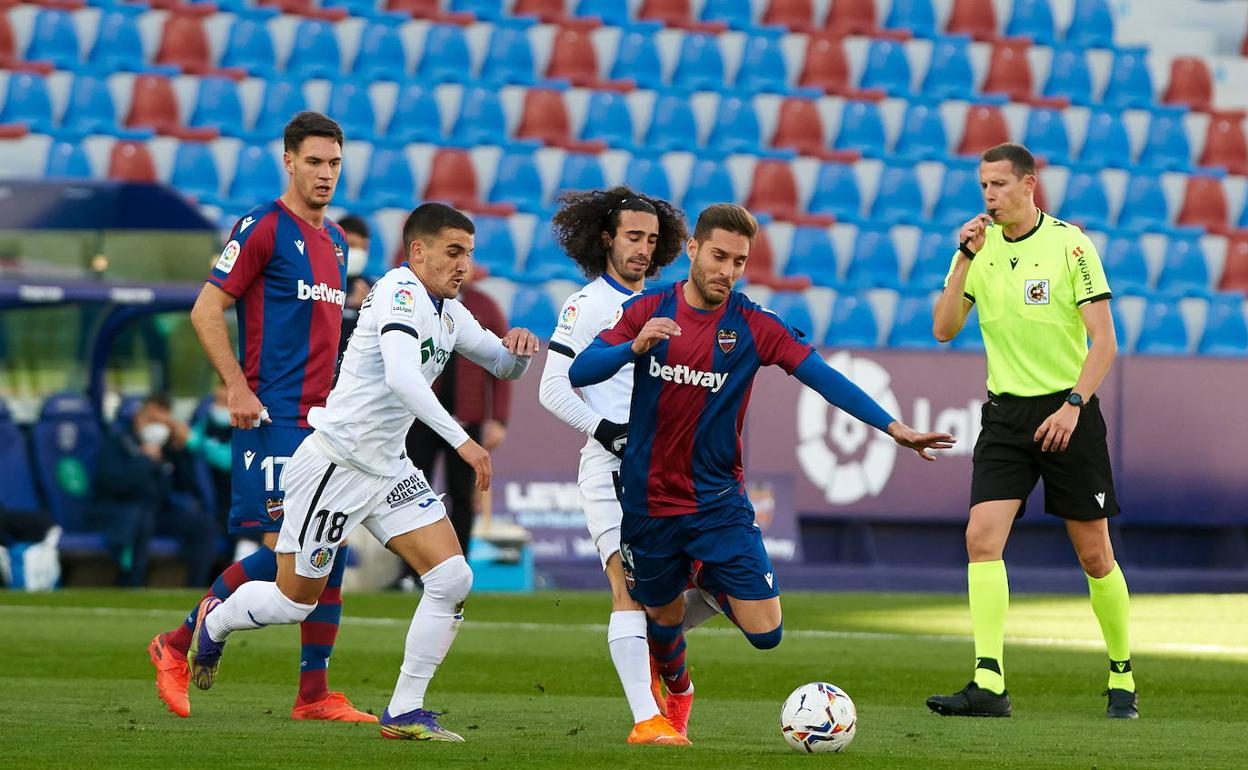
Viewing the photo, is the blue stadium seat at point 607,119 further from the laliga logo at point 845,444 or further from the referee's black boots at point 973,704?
the referee's black boots at point 973,704

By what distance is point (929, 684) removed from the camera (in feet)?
27.0

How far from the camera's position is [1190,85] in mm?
21734

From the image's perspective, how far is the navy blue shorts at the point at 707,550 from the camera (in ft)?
19.8

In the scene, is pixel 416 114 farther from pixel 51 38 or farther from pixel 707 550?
pixel 707 550

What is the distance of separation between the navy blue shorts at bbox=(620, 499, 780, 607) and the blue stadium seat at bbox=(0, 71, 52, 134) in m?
12.7

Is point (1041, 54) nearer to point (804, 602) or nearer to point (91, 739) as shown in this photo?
point (804, 602)

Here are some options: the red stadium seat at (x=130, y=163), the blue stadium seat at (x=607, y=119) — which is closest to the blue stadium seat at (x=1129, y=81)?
the blue stadium seat at (x=607, y=119)

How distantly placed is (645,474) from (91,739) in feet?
6.08

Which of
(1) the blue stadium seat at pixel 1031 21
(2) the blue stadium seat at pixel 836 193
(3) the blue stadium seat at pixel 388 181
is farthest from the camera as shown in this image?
(1) the blue stadium seat at pixel 1031 21

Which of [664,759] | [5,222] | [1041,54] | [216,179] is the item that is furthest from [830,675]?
[1041,54]

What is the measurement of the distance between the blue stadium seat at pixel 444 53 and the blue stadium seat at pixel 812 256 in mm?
3673

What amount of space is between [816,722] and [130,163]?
12.7 m

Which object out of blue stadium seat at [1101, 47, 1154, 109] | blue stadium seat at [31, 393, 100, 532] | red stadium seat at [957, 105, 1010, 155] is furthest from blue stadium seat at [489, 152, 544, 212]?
blue stadium seat at [1101, 47, 1154, 109]

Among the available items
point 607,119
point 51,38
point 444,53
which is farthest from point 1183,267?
point 51,38
